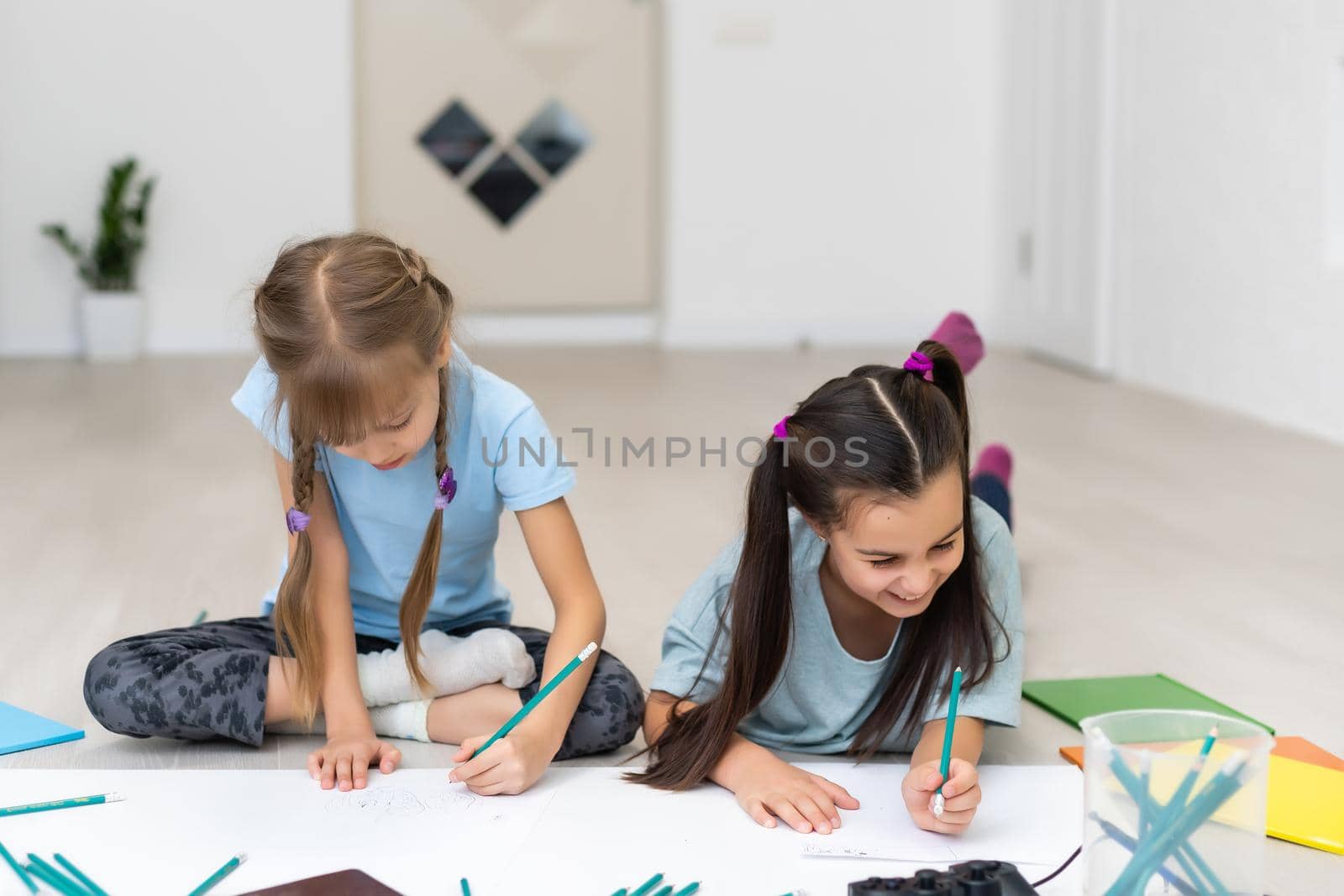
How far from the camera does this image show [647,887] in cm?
100

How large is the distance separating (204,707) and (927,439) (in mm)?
678

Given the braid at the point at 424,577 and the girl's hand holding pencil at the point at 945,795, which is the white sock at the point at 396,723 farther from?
the girl's hand holding pencil at the point at 945,795

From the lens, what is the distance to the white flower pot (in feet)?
14.4

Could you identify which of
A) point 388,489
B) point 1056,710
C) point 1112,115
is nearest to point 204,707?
point 388,489

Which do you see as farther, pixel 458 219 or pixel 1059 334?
pixel 458 219

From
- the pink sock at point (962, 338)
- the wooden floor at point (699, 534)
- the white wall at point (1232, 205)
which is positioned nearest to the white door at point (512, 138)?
the wooden floor at point (699, 534)

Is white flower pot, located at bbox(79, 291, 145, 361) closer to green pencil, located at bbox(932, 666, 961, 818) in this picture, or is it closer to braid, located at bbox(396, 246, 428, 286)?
braid, located at bbox(396, 246, 428, 286)

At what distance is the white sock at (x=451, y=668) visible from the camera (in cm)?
133

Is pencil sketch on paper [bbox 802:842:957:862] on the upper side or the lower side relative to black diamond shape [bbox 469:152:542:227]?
lower

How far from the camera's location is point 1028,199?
4.50 meters

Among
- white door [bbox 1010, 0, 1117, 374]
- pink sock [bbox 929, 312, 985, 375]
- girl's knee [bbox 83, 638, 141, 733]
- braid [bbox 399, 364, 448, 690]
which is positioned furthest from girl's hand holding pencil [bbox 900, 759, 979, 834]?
white door [bbox 1010, 0, 1117, 374]

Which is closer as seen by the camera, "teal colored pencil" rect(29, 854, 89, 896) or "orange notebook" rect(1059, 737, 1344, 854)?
"teal colored pencil" rect(29, 854, 89, 896)

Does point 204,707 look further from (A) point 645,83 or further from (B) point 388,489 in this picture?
(A) point 645,83

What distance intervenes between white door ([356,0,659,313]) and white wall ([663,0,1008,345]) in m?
0.15
